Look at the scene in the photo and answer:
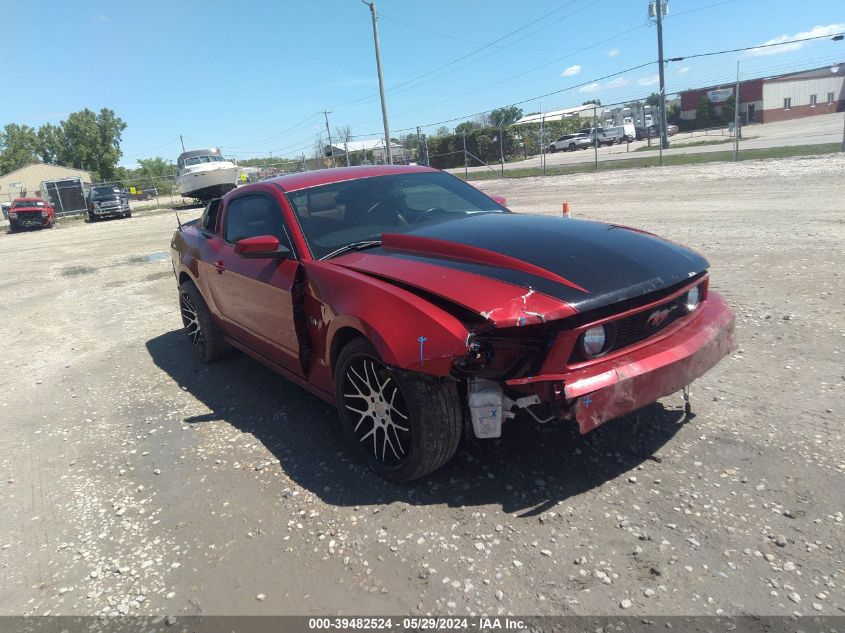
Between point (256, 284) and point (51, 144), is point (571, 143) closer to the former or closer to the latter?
point (256, 284)

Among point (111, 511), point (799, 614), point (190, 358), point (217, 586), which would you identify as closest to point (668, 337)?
point (799, 614)

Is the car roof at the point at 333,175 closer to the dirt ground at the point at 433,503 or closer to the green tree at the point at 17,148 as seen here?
the dirt ground at the point at 433,503

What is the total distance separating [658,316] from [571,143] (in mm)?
50975

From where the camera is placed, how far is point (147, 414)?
4.73m

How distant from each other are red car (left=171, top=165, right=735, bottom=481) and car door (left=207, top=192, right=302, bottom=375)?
2 centimetres

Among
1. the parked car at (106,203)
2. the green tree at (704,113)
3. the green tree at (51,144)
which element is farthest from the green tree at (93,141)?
the green tree at (704,113)

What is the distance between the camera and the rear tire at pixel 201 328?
216 inches

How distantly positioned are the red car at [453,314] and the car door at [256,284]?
0.02 metres

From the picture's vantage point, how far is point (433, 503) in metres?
3.08

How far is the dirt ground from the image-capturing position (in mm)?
2461

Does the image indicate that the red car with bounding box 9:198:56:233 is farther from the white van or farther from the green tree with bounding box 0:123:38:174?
the green tree with bounding box 0:123:38:174

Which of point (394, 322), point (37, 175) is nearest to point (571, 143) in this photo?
point (394, 322)

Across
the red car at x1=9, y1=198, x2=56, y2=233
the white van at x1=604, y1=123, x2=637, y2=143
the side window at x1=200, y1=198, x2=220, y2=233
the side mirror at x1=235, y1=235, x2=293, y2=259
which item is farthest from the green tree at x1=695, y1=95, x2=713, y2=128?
the side mirror at x1=235, y1=235, x2=293, y2=259

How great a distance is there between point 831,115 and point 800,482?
45.7 m
